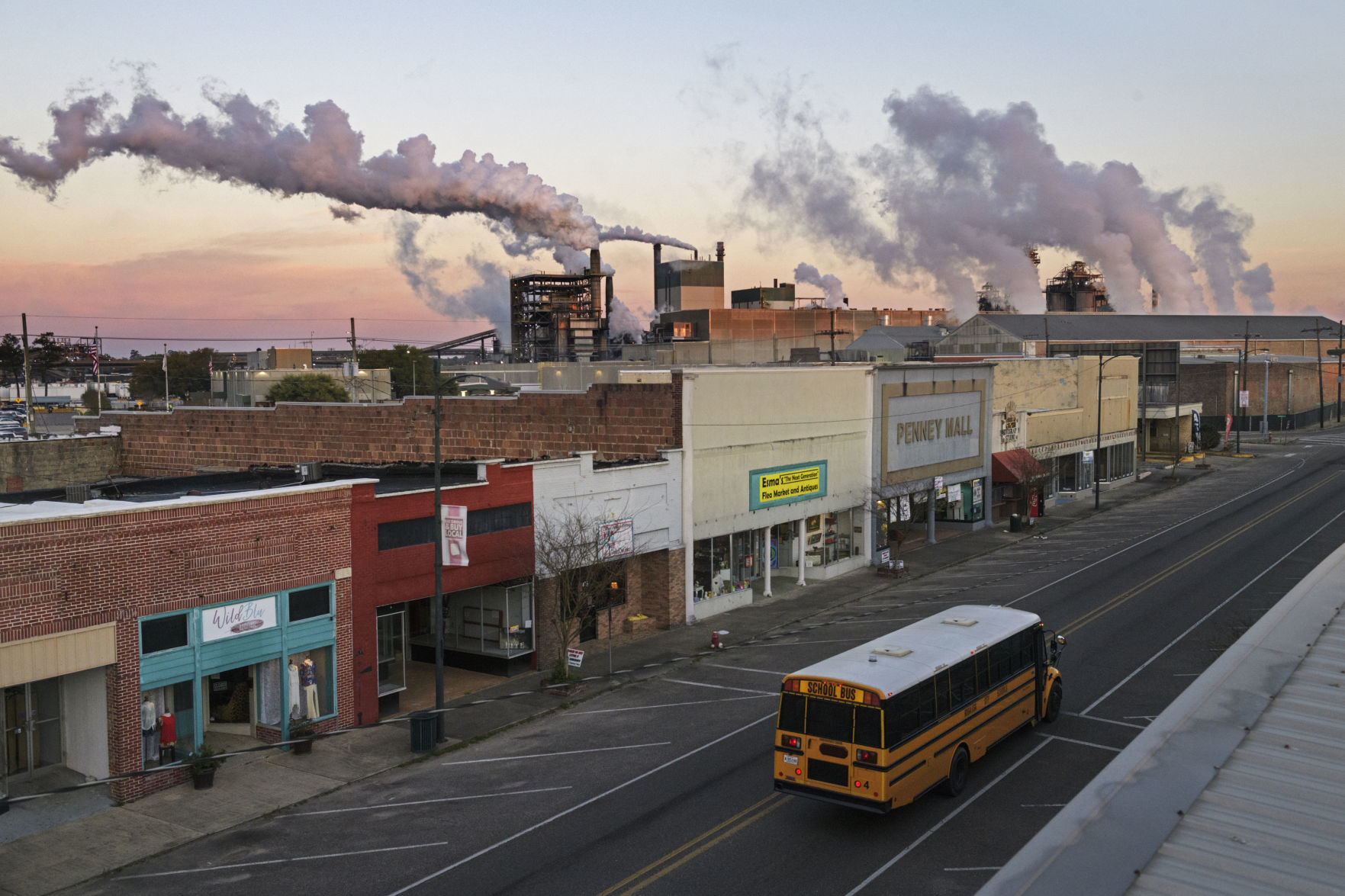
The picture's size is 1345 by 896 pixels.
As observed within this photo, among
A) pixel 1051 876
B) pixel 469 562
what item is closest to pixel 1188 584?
pixel 469 562

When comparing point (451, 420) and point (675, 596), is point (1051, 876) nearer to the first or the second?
point (675, 596)

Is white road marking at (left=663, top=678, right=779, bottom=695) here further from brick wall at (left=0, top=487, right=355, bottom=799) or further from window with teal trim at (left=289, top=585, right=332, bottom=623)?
window with teal trim at (left=289, top=585, right=332, bottom=623)

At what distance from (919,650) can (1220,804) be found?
1033 centimetres

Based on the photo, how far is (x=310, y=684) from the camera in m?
25.6

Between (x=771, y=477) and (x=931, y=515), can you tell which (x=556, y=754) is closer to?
(x=771, y=477)

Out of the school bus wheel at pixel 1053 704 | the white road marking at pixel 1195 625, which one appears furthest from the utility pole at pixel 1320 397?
the school bus wheel at pixel 1053 704

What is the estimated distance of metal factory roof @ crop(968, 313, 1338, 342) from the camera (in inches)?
4788

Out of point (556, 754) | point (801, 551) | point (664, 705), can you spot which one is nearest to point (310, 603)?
point (556, 754)

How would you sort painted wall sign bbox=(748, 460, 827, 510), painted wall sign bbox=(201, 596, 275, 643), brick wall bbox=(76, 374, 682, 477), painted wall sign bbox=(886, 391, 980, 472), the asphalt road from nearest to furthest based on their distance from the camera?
the asphalt road, painted wall sign bbox=(201, 596, 275, 643), brick wall bbox=(76, 374, 682, 477), painted wall sign bbox=(748, 460, 827, 510), painted wall sign bbox=(886, 391, 980, 472)

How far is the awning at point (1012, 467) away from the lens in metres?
58.2

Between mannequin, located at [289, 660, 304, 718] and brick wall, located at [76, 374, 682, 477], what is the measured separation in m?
17.2

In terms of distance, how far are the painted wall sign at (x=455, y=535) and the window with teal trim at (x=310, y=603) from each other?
304 cm

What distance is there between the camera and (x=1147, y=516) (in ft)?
194

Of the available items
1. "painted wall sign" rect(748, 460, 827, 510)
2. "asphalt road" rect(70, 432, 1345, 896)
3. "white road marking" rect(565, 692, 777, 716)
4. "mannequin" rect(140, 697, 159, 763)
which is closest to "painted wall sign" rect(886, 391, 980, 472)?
"painted wall sign" rect(748, 460, 827, 510)
